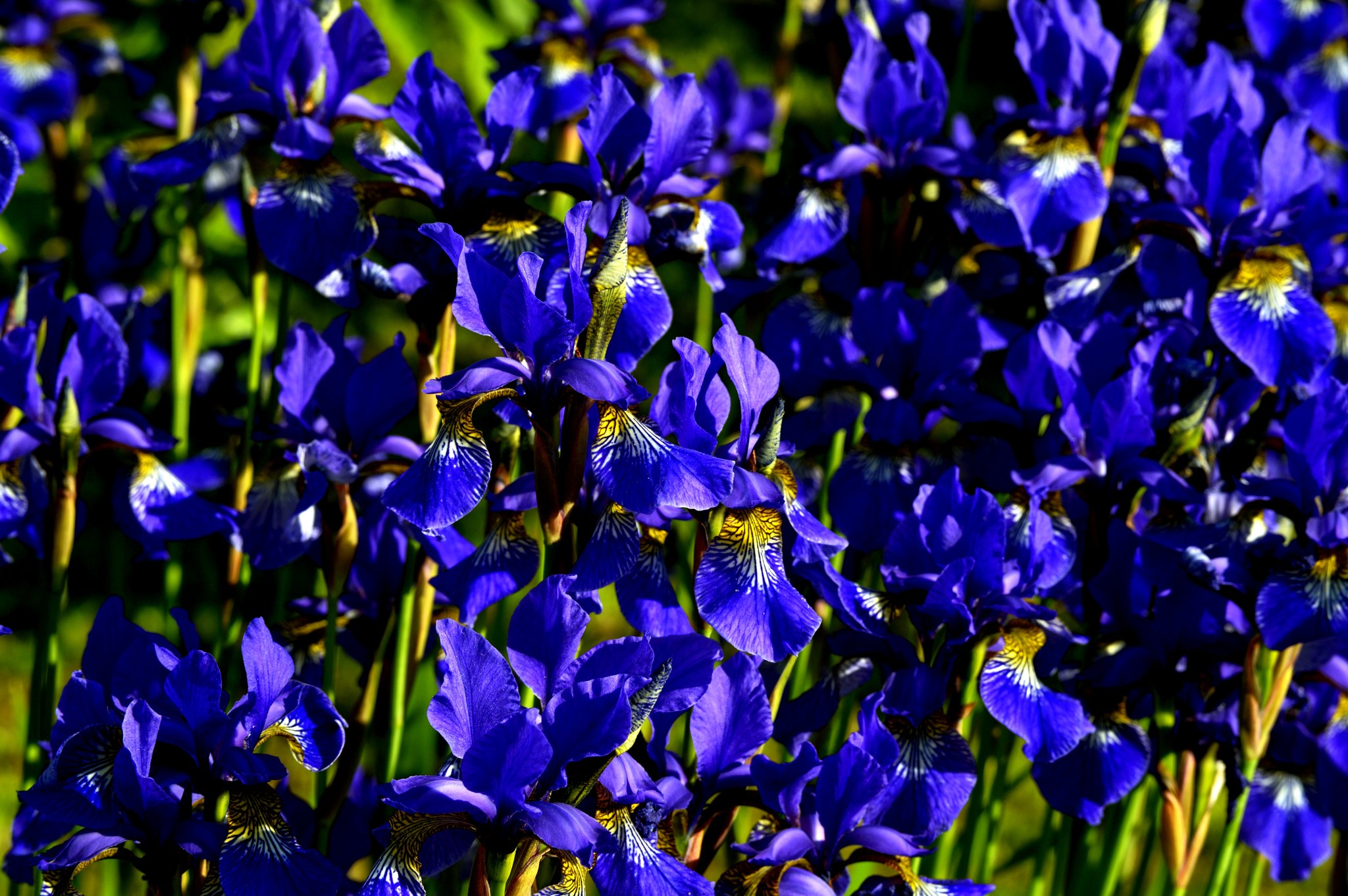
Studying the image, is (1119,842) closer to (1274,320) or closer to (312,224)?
(1274,320)

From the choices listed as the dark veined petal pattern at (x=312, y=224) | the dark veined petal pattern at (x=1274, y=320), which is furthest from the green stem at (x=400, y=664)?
the dark veined petal pattern at (x=1274, y=320)

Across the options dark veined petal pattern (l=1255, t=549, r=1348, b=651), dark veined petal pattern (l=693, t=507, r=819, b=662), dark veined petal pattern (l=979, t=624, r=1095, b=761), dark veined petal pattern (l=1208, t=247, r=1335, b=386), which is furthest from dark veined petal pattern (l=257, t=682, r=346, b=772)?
dark veined petal pattern (l=1208, t=247, r=1335, b=386)

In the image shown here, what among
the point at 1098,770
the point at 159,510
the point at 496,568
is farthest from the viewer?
the point at 159,510

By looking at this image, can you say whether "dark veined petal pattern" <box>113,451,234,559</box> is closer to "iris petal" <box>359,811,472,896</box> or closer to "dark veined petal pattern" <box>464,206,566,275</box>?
"dark veined petal pattern" <box>464,206,566,275</box>


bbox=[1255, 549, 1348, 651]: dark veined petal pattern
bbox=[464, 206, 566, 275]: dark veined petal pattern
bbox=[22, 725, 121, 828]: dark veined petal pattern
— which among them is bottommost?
bbox=[22, 725, 121, 828]: dark veined petal pattern

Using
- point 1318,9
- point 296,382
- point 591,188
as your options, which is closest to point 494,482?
point 296,382

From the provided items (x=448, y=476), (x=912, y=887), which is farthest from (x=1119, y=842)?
(x=448, y=476)
